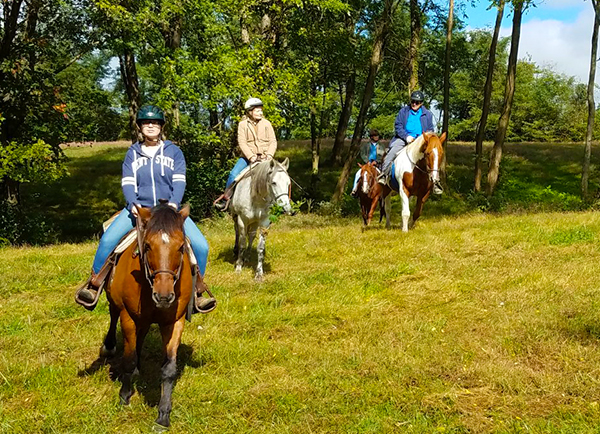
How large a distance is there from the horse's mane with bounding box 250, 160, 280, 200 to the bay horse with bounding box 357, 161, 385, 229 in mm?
6670

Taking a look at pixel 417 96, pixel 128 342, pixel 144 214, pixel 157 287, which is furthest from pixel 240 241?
pixel 157 287

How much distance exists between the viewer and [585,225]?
12641mm

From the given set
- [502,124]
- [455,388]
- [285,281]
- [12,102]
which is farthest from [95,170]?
[455,388]

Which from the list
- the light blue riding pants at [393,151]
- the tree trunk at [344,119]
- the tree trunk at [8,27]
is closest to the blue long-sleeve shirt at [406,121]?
the light blue riding pants at [393,151]

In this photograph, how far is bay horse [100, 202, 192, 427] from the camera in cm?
481

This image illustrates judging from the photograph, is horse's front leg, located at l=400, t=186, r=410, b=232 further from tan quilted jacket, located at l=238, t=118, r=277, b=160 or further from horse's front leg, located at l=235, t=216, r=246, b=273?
horse's front leg, located at l=235, t=216, r=246, b=273

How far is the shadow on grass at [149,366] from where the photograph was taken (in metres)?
6.14

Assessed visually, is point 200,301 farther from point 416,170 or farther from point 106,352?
point 416,170

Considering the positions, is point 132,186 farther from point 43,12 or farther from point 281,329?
point 43,12

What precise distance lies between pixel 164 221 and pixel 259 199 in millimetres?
5593

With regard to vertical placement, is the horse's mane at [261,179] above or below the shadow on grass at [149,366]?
above

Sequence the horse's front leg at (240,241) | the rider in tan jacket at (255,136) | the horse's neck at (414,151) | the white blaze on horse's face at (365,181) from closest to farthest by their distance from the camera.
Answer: the rider in tan jacket at (255,136)
the horse's front leg at (240,241)
the horse's neck at (414,151)
the white blaze on horse's face at (365,181)

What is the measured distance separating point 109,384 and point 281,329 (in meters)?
2.55

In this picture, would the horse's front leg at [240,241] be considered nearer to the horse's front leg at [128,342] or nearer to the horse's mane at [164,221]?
the horse's front leg at [128,342]
